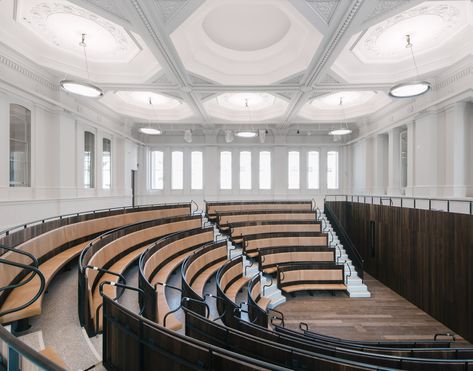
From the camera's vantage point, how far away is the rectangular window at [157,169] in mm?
12649

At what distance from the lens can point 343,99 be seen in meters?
9.53

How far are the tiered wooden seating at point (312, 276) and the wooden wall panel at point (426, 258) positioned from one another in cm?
159

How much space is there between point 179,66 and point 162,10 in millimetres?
1791

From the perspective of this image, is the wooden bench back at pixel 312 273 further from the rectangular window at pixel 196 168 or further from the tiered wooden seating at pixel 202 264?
the rectangular window at pixel 196 168

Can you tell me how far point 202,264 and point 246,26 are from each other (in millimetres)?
5155

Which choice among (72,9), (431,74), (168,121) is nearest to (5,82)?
(72,9)

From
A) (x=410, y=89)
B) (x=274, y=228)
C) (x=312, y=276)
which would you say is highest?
(x=410, y=89)

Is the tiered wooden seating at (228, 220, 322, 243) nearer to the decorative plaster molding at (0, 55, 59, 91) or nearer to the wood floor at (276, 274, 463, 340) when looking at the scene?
the wood floor at (276, 274, 463, 340)

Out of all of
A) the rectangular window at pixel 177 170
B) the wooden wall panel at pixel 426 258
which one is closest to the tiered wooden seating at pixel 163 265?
the wooden wall panel at pixel 426 258

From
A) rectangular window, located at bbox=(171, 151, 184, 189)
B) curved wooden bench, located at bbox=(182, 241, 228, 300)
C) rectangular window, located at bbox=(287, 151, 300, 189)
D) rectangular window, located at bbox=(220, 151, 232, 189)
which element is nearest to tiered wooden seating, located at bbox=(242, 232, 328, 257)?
curved wooden bench, located at bbox=(182, 241, 228, 300)

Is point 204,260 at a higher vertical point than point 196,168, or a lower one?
lower

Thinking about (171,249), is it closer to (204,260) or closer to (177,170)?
(204,260)

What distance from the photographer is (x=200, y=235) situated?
22.8 ft

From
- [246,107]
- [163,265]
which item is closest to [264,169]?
[246,107]
